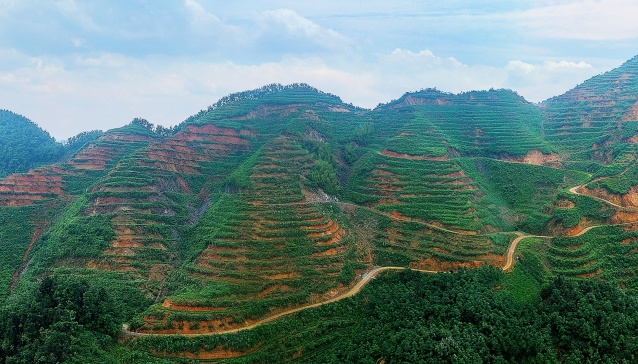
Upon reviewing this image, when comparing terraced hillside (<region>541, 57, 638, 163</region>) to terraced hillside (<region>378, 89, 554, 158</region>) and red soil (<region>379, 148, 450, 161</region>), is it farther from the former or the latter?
red soil (<region>379, 148, 450, 161</region>)

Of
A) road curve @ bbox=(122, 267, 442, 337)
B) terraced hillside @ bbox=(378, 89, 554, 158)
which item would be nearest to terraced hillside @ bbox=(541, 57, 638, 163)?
terraced hillside @ bbox=(378, 89, 554, 158)

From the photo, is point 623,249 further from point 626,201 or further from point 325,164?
point 325,164

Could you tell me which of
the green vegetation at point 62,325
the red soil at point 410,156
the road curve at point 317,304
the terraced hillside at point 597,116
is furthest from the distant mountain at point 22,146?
the terraced hillside at point 597,116

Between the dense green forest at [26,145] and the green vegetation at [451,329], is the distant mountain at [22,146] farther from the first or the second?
the green vegetation at [451,329]

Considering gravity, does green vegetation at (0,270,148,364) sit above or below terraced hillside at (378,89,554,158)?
below

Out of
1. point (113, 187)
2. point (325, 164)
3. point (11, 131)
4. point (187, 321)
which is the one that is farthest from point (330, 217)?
point (11, 131)

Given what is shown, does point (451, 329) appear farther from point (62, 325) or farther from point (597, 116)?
point (597, 116)

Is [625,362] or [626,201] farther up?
[626,201]

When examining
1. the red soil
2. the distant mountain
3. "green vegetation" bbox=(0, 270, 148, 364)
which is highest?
the distant mountain

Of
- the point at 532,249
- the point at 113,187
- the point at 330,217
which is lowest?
the point at 532,249
